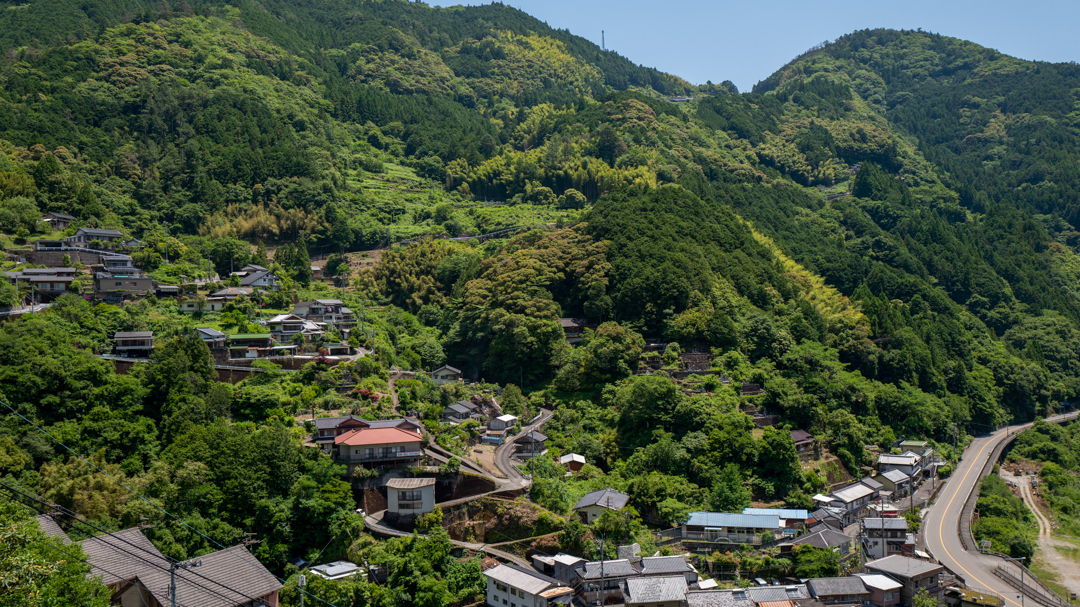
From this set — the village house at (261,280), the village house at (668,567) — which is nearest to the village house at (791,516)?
the village house at (668,567)

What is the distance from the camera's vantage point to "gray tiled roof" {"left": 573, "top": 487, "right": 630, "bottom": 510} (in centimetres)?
3400

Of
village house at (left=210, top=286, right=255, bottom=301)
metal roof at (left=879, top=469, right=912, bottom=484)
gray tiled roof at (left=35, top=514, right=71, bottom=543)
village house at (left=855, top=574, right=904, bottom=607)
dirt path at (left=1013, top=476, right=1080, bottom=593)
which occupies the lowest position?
dirt path at (left=1013, top=476, right=1080, bottom=593)

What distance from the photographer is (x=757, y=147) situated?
103375 mm

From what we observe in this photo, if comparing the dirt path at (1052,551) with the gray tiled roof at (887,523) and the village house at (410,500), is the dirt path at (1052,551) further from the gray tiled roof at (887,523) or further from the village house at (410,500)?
the village house at (410,500)

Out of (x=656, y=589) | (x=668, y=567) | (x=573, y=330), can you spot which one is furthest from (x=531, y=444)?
(x=573, y=330)

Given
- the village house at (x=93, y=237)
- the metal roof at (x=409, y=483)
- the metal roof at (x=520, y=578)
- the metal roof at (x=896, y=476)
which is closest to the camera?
the metal roof at (x=520, y=578)

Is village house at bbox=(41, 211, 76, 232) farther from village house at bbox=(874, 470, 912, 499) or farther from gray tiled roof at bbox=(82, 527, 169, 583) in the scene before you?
village house at bbox=(874, 470, 912, 499)

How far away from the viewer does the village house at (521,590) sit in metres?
28.7

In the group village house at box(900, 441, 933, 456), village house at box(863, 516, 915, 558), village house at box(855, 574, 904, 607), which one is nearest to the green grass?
village house at box(863, 516, 915, 558)

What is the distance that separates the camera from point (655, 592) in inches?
1170

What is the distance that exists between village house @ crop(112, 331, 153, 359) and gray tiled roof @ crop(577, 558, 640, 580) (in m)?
22.0

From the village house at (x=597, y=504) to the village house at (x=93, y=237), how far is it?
34317 millimetres

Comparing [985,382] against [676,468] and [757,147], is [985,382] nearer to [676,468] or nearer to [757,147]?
[676,468]

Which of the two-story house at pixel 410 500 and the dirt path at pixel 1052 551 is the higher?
the two-story house at pixel 410 500
